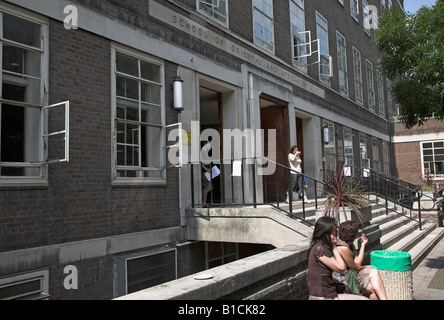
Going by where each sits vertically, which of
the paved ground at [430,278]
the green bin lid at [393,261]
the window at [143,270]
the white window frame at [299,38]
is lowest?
the paved ground at [430,278]

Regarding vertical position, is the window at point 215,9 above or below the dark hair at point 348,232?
above

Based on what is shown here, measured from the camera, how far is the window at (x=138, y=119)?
675 cm

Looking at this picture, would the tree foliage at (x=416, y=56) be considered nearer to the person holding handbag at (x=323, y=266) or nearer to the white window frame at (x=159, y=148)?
the person holding handbag at (x=323, y=266)

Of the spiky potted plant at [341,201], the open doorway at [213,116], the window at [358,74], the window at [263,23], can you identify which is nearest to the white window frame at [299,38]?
the window at [263,23]

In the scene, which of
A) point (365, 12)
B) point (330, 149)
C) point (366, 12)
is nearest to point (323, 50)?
point (330, 149)

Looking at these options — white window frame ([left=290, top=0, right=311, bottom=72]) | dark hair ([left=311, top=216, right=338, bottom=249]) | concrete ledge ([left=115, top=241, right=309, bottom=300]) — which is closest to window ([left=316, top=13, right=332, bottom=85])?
white window frame ([left=290, top=0, right=311, bottom=72])

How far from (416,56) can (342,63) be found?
33.3 ft

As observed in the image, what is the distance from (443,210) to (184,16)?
38.2ft

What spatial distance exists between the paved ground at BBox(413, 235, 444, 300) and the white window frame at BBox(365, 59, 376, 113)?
→ 12.3 meters

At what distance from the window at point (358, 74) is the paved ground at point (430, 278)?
1058cm

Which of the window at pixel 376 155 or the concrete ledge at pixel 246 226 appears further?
the window at pixel 376 155

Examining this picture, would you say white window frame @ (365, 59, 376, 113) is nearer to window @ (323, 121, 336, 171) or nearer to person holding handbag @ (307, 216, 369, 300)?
window @ (323, 121, 336, 171)

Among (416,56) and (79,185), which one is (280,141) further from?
(79,185)

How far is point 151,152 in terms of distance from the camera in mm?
7383
